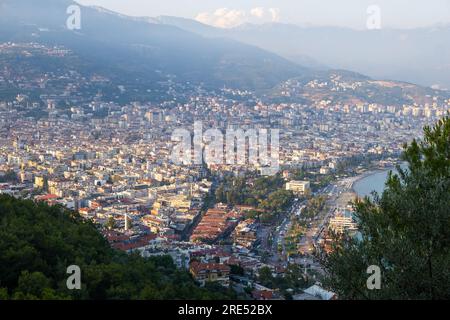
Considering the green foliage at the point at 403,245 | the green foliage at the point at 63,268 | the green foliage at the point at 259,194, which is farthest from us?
the green foliage at the point at 259,194

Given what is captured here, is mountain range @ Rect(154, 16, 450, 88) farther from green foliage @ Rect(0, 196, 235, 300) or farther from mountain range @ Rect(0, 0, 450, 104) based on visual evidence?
green foliage @ Rect(0, 196, 235, 300)

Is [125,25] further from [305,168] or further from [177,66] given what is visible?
[305,168]

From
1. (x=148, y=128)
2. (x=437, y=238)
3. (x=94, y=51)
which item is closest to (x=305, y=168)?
(x=148, y=128)

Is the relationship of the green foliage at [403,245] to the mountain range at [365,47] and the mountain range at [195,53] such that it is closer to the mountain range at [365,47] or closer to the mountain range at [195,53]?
the mountain range at [195,53]

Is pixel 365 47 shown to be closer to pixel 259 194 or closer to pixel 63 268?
pixel 259 194

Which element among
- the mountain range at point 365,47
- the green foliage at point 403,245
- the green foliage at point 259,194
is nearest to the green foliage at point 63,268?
the green foliage at point 403,245

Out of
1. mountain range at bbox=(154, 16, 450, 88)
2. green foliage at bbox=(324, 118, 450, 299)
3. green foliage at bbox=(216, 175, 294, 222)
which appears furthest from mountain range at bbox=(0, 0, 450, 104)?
green foliage at bbox=(324, 118, 450, 299)
